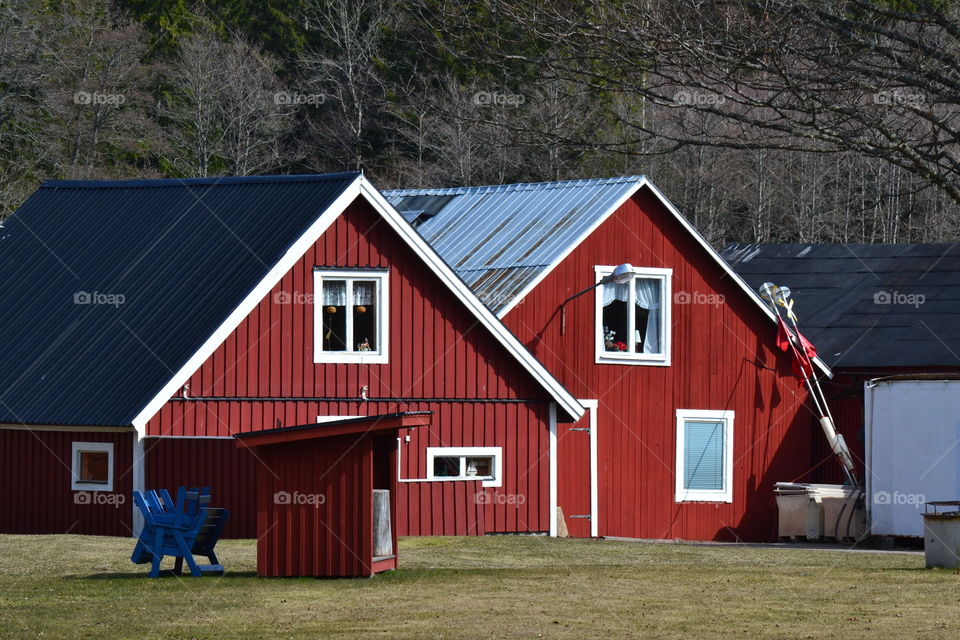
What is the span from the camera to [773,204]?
68.2 meters

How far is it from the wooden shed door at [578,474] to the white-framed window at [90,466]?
8.24m

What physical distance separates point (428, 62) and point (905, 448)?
33.6m

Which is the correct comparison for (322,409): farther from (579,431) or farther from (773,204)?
(773,204)

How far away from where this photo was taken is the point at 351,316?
26875 millimetres

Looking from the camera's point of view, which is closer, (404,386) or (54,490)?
(54,490)

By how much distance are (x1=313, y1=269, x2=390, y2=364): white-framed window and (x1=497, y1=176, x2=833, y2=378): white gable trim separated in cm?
333

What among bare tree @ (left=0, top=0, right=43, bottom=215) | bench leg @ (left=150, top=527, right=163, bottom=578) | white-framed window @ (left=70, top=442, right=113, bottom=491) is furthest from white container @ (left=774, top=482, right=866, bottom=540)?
bare tree @ (left=0, top=0, right=43, bottom=215)

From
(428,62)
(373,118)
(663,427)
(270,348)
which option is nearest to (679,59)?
(270,348)

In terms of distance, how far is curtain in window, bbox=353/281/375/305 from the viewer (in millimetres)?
26797

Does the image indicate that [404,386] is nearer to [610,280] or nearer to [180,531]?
[610,280]

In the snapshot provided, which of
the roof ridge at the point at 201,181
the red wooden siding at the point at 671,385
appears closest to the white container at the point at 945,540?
the red wooden siding at the point at 671,385

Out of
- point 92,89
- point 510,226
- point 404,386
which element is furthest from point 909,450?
point 92,89

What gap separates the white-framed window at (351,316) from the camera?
26500 mm

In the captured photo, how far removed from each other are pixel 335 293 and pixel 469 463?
3.61 meters
